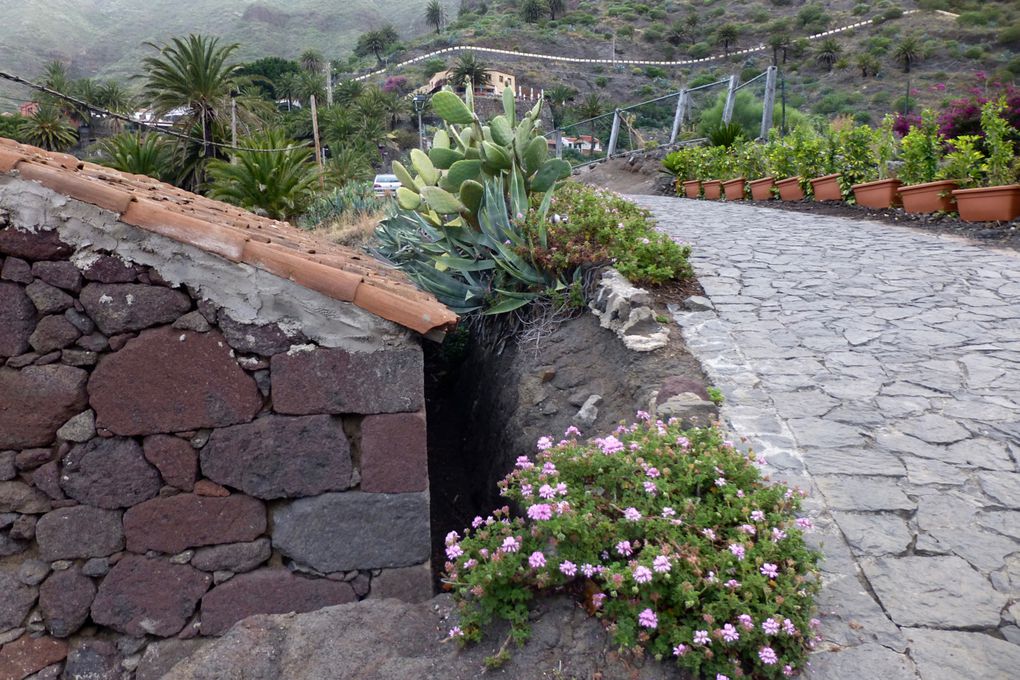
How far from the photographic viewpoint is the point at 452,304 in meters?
5.70

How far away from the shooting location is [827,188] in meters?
9.93

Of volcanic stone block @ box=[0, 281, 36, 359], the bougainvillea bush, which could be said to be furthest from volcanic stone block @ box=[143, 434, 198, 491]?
the bougainvillea bush

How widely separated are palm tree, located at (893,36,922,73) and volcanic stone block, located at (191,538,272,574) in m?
45.7

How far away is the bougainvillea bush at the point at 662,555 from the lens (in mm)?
2234

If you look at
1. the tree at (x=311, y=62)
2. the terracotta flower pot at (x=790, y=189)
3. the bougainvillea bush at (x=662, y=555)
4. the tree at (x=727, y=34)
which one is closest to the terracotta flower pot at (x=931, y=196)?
the terracotta flower pot at (x=790, y=189)

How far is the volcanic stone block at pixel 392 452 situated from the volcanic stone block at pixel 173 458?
2.61 ft

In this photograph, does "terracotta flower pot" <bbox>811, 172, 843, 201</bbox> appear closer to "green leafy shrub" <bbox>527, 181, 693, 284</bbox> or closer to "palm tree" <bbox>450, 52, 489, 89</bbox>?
"green leafy shrub" <bbox>527, 181, 693, 284</bbox>

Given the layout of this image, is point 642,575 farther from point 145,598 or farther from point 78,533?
point 78,533

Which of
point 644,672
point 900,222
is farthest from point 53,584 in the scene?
point 900,222

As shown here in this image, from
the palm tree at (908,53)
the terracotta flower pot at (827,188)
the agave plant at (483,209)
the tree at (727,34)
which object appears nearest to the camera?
the agave plant at (483,209)

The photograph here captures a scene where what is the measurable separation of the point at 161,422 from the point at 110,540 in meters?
0.61

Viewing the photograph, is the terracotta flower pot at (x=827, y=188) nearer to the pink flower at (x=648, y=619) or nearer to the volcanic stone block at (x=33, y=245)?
the pink flower at (x=648, y=619)

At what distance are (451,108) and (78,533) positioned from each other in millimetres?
4307

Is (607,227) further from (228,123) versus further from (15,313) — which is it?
(228,123)
